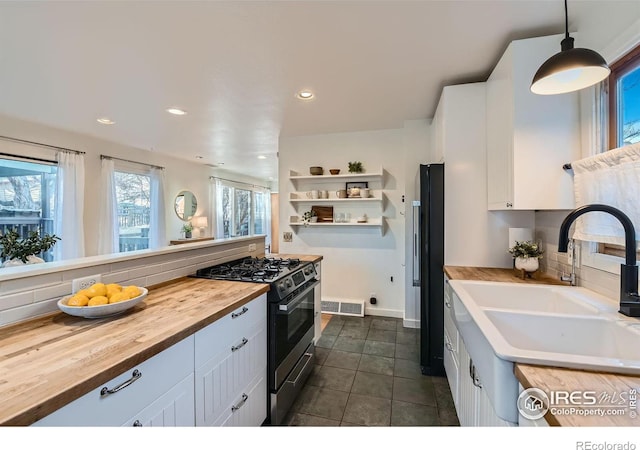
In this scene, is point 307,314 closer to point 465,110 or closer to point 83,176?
point 465,110

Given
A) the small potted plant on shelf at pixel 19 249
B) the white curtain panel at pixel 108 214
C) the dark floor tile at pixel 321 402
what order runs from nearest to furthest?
the dark floor tile at pixel 321 402 → the small potted plant on shelf at pixel 19 249 → the white curtain panel at pixel 108 214

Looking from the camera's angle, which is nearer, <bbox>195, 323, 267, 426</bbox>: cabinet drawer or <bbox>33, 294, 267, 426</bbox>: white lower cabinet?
<bbox>33, 294, 267, 426</bbox>: white lower cabinet

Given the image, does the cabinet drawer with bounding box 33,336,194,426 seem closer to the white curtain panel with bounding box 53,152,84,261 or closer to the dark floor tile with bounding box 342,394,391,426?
the dark floor tile with bounding box 342,394,391,426

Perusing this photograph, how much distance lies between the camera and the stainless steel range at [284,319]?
171 cm

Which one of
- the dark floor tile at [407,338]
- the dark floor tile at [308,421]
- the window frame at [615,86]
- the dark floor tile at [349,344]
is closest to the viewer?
the window frame at [615,86]

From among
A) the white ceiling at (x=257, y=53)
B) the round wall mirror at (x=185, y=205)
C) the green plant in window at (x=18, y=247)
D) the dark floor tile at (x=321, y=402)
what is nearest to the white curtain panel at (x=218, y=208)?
the round wall mirror at (x=185, y=205)

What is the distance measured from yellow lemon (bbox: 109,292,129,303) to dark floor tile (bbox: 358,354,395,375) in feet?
6.40

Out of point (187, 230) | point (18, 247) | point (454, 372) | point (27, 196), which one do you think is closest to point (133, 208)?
point (187, 230)

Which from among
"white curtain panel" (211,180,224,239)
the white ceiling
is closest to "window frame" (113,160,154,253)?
the white ceiling

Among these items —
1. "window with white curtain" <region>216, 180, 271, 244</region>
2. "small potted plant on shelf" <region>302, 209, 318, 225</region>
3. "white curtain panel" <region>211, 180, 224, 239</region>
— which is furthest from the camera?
"window with white curtain" <region>216, 180, 271, 244</region>

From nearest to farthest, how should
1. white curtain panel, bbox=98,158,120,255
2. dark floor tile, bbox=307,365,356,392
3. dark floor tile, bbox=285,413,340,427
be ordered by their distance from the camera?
dark floor tile, bbox=285,413,340,427
dark floor tile, bbox=307,365,356,392
white curtain panel, bbox=98,158,120,255

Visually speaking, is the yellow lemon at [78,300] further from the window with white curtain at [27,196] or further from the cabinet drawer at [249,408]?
the window with white curtain at [27,196]

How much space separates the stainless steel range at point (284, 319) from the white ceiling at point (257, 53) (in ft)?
5.02

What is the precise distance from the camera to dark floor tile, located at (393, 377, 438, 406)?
6.59 ft
